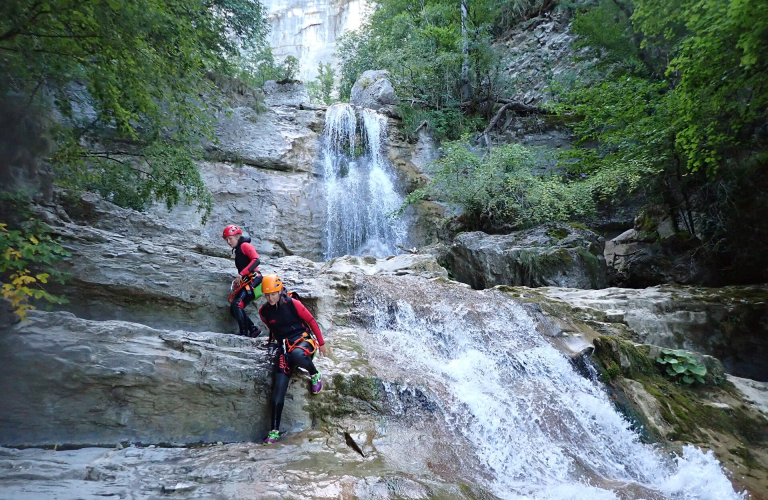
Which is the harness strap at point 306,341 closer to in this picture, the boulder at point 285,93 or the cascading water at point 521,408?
the cascading water at point 521,408

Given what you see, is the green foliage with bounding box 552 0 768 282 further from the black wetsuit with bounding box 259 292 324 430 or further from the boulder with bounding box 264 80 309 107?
the boulder with bounding box 264 80 309 107

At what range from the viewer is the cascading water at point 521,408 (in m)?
4.43

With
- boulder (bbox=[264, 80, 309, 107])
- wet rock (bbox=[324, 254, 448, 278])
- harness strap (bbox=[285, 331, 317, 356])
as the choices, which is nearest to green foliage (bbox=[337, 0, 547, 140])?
boulder (bbox=[264, 80, 309, 107])

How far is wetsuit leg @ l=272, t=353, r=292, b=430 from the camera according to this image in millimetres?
4422

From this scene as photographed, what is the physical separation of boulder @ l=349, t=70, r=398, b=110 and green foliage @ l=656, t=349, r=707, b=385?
15.6 m

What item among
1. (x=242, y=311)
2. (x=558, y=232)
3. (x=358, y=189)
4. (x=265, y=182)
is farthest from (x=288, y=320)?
(x=358, y=189)

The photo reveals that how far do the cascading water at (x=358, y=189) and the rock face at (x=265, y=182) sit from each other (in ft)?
1.71

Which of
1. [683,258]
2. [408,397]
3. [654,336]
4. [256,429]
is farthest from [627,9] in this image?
[256,429]

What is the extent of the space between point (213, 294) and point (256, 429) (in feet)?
8.32

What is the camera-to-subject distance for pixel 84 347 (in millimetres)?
4285

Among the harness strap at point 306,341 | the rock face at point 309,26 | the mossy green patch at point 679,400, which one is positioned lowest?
the mossy green patch at point 679,400

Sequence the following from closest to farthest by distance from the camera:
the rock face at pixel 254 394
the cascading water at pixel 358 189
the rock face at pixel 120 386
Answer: the rock face at pixel 254 394 < the rock face at pixel 120 386 < the cascading water at pixel 358 189

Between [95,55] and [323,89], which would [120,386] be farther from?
[323,89]

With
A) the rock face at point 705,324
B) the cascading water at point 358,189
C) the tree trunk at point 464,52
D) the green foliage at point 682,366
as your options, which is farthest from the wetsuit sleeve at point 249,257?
the tree trunk at point 464,52
